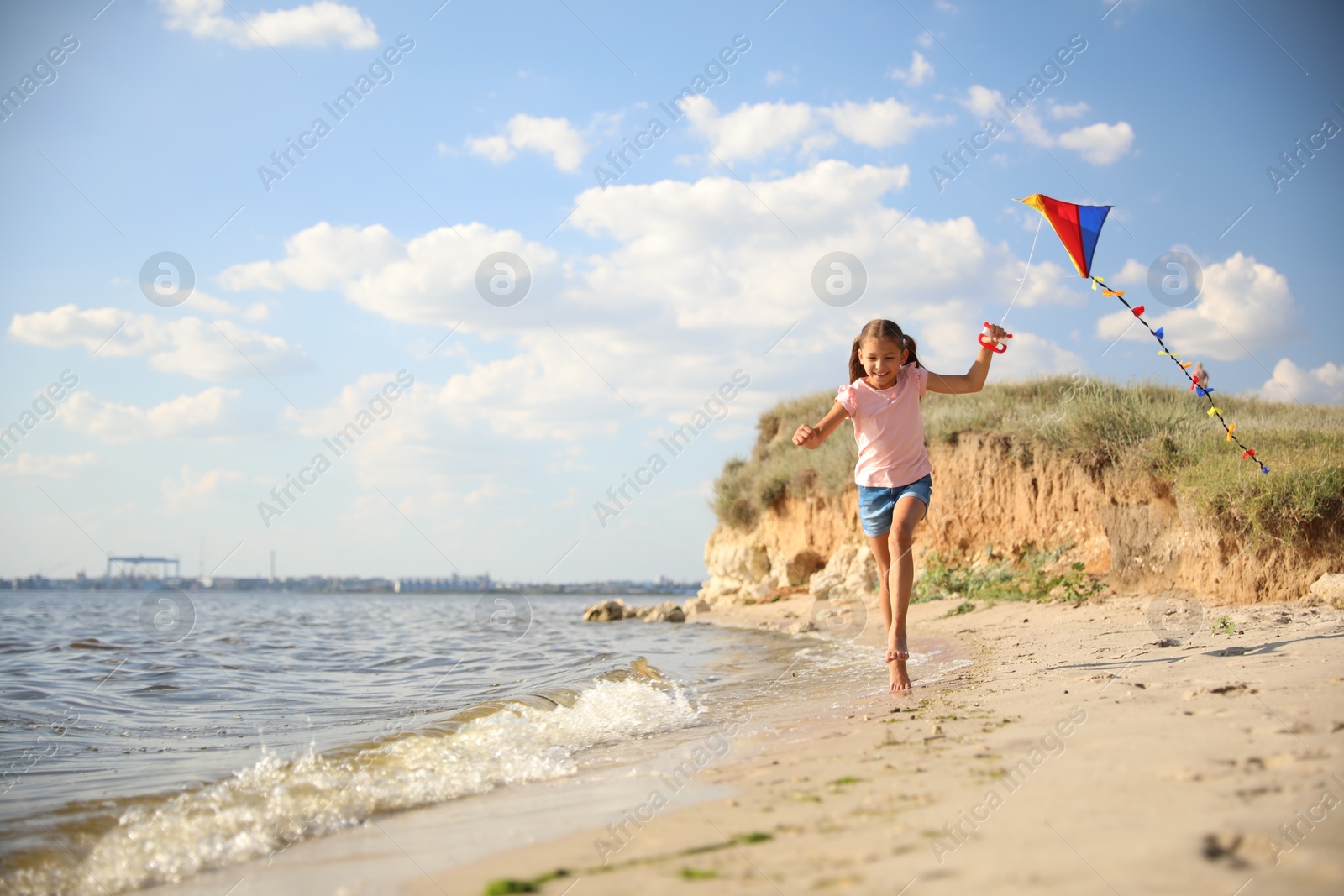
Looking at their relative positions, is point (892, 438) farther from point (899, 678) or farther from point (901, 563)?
point (899, 678)

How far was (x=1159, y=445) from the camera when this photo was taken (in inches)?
336

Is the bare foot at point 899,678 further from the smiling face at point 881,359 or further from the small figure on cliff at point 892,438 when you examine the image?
the smiling face at point 881,359

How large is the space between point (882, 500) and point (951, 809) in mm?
2712

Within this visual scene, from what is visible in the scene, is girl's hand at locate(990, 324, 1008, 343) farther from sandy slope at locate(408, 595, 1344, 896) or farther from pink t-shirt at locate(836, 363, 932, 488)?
sandy slope at locate(408, 595, 1344, 896)

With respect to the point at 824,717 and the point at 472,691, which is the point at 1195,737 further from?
the point at 472,691

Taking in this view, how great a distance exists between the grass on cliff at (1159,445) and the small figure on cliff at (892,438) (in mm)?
3991

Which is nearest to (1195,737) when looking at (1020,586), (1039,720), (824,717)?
(1039,720)

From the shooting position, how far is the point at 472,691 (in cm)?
633

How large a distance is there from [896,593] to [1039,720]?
140cm

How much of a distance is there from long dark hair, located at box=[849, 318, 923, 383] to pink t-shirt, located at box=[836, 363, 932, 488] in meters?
0.10

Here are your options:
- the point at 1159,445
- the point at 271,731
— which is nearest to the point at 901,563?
the point at 271,731

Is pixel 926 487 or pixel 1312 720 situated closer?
pixel 1312 720

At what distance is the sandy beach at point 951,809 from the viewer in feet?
5.70

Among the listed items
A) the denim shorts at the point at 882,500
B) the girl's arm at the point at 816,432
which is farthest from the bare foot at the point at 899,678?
the girl's arm at the point at 816,432
